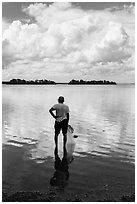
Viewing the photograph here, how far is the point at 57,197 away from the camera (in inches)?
341

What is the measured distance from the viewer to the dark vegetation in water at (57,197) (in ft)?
28.0

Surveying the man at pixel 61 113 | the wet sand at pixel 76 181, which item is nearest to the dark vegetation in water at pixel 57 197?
the wet sand at pixel 76 181

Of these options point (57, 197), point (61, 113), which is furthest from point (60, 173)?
point (61, 113)

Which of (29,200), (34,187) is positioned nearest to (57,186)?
(34,187)

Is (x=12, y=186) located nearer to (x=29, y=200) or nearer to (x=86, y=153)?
(x=29, y=200)

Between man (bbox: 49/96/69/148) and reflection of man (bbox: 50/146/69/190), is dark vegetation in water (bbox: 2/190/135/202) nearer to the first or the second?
reflection of man (bbox: 50/146/69/190)

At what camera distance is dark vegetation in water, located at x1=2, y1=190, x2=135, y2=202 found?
8539mm

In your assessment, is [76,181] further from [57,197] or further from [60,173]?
[57,197]

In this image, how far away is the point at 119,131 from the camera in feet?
68.8

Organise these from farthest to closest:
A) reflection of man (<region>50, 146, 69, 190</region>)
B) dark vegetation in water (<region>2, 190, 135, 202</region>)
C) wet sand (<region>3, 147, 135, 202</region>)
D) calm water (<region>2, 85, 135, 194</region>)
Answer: calm water (<region>2, 85, 135, 194</region>)
reflection of man (<region>50, 146, 69, 190</region>)
wet sand (<region>3, 147, 135, 202</region>)
dark vegetation in water (<region>2, 190, 135, 202</region>)

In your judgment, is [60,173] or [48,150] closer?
[60,173]

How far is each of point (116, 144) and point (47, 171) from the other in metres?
6.32

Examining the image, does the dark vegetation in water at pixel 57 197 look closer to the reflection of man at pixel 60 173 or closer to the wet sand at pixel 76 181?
the wet sand at pixel 76 181

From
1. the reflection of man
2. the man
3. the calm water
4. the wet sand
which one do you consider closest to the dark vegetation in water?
the wet sand
